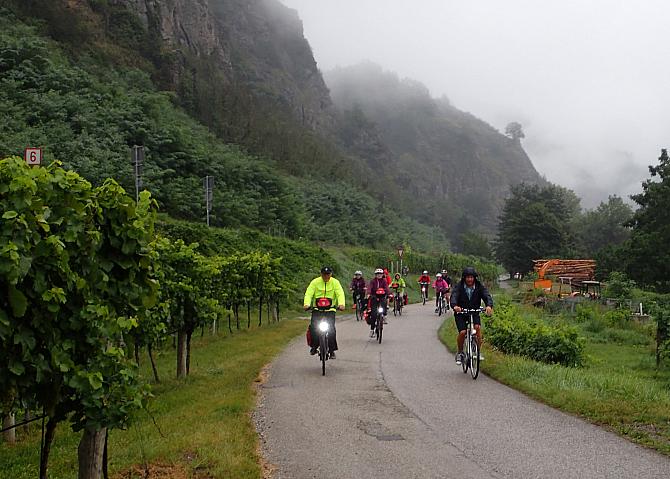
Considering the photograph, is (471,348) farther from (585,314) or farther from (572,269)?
(572,269)

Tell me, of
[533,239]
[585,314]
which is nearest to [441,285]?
[585,314]

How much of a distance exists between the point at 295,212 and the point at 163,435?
38.8 meters

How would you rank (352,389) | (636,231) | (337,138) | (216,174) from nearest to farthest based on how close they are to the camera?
(352,389), (216,174), (636,231), (337,138)

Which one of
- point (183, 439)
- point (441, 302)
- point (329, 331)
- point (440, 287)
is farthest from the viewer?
point (440, 287)

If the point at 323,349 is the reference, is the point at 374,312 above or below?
above

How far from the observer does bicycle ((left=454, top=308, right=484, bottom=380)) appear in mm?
10807

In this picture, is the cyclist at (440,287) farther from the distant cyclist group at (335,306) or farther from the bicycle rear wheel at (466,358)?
the bicycle rear wheel at (466,358)

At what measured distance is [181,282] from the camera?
37.5ft

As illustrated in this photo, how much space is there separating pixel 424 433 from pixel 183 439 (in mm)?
2696

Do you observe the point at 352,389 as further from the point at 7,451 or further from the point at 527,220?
the point at 527,220

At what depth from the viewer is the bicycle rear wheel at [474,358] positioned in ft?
35.4

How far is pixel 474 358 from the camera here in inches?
427

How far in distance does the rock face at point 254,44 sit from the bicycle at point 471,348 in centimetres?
5076

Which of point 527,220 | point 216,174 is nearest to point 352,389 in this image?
point 216,174
